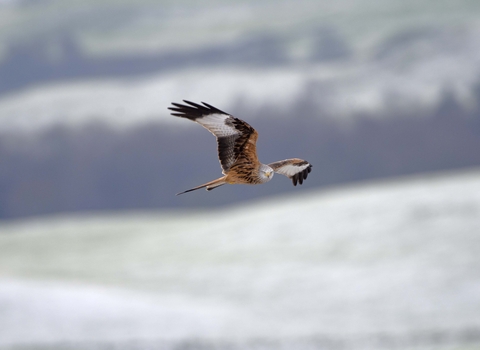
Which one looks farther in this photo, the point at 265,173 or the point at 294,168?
the point at 294,168

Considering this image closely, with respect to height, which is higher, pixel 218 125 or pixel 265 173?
pixel 218 125

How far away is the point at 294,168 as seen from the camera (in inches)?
65.6

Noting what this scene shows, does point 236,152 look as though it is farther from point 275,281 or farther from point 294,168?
point 275,281

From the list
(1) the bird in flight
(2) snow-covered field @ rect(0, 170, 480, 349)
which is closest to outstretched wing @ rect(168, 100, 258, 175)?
(1) the bird in flight

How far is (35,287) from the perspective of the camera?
120 feet

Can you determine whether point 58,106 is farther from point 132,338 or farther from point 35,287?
point 35,287

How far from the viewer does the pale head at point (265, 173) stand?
1402mm

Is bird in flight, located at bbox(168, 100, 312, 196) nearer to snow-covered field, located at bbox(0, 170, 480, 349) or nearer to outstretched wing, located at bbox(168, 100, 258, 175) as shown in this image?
outstretched wing, located at bbox(168, 100, 258, 175)

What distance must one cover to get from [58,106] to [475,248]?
42736 mm

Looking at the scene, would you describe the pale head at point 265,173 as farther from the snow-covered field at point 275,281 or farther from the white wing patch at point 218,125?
the snow-covered field at point 275,281

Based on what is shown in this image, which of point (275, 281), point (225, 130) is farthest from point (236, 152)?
point (275, 281)

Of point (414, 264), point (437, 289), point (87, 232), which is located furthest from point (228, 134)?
point (87, 232)

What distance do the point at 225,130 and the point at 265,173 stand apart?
0.78ft

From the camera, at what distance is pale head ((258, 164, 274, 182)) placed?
1402 millimetres
